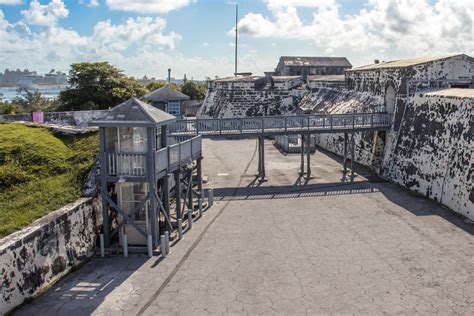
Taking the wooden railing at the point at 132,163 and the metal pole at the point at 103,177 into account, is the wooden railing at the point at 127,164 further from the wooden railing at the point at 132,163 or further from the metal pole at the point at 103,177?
the metal pole at the point at 103,177

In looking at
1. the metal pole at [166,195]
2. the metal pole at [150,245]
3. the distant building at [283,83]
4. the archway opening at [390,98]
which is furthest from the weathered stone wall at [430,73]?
the distant building at [283,83]

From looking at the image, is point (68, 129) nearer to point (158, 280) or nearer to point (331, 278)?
point (158, 280)

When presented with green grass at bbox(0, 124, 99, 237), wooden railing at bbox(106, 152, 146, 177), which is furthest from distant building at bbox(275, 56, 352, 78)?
wooden railing at bbox(106, 152, 146, 177)

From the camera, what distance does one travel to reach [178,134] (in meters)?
22.3

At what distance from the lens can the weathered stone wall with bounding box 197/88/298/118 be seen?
138ft

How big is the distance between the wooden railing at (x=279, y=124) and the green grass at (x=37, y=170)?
4723 mm

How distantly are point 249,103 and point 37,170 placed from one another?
90.4 ft

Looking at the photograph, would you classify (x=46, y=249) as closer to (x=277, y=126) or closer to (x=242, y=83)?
(x=277, y=126)

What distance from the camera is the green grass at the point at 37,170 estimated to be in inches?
526

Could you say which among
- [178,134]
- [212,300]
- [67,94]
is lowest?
[212,300]

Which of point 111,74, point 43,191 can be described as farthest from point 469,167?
point 111,74

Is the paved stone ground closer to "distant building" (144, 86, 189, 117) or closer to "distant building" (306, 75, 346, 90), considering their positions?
"distant building" (144, 86, 189, 117)

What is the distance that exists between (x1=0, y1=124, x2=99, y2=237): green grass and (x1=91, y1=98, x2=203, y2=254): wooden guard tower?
4.61ft

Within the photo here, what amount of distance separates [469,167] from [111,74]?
24.4 metres
